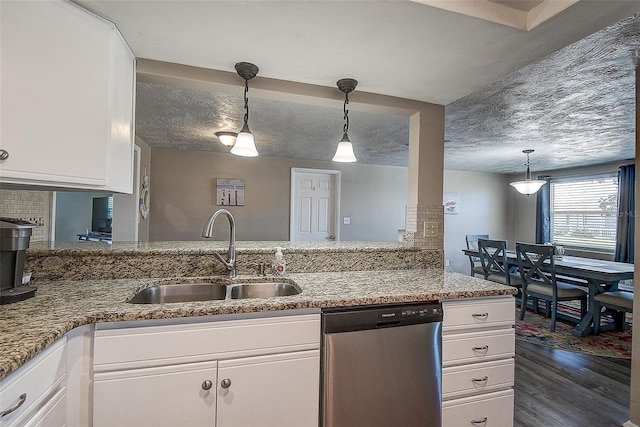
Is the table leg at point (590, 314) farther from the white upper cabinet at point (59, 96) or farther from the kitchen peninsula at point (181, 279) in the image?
the white upper cabinet at point (59, 96)

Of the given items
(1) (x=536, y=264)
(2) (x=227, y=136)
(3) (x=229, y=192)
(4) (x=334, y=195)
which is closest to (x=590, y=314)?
(1) (x=536, y=264)

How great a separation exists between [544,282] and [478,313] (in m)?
2.67

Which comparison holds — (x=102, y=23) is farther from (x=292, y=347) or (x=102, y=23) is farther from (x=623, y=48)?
(x=623, y=48)

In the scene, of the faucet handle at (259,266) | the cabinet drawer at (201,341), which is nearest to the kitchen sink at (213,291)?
the faucet handle at (259,266)

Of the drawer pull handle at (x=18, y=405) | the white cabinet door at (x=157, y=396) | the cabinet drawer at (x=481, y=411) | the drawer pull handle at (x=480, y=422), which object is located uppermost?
the drawer pull handle at (x=18, y=405)

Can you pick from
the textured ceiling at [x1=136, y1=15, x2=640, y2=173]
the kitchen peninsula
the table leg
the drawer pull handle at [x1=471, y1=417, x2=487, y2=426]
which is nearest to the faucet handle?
the kitchen peninsula

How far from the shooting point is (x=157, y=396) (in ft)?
3.61

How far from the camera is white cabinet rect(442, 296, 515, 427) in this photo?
1469 millimetres

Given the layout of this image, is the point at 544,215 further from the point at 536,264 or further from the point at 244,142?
the point at 244,142

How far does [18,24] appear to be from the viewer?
3.46 feet

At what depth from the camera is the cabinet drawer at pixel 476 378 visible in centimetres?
146

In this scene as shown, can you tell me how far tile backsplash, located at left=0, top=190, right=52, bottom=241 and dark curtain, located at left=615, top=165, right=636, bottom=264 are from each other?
6.90 metres

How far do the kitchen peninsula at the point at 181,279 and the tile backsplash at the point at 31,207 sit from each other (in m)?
0.40

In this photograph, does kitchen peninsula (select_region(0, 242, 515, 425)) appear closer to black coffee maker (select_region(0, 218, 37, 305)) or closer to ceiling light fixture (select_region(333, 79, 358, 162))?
black coffee maker (select_region(0, 218, 37, 305))
